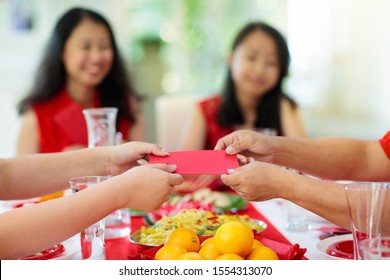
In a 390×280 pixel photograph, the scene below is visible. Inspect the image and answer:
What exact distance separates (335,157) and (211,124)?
120 centimetres

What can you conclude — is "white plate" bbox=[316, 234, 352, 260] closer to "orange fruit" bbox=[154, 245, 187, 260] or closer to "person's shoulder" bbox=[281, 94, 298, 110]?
"orange fruit" bbox=[154, 245, 187, 260]

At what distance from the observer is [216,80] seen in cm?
546

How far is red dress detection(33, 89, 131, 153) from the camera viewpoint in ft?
8.05

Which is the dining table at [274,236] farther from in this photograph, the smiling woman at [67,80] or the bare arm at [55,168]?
the smiling woman at [67,80]

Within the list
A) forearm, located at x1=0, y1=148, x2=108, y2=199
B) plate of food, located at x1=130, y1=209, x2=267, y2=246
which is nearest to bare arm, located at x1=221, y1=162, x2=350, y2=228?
plate of food, located at x1=130, y1=209, x2=267, y2=246

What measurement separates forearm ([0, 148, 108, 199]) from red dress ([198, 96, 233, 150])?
1.31m

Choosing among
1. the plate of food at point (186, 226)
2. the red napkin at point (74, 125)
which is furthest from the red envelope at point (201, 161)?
the red napkin at point (74, 125)

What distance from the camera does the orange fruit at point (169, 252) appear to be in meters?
0.97

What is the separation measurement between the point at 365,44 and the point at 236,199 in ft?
11.9

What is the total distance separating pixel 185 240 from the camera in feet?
3.43

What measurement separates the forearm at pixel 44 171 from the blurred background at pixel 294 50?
323 cm
